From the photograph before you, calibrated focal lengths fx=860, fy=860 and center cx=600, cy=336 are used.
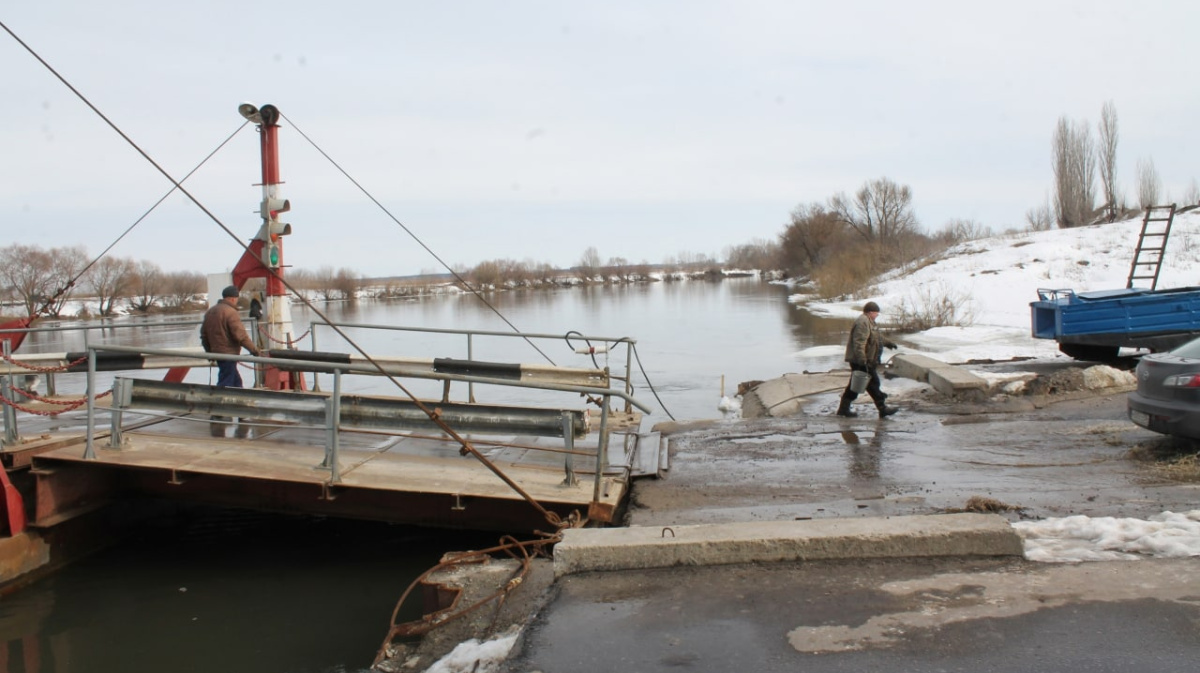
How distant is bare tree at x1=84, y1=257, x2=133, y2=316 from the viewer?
4772cm

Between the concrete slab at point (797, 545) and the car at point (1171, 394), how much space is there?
12.8ft

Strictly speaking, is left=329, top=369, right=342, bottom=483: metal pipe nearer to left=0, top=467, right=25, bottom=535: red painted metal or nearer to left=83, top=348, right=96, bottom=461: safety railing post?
left=83, top=348, right=96, bottom=461: safety railing post

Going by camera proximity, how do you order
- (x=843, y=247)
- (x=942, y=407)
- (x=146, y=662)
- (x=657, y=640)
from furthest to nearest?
1. (x=843, y=247)
2. (x=942, y=407)
3. (x=146, y=662)
4. (x=657, y=640)

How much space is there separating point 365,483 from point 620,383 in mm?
12248

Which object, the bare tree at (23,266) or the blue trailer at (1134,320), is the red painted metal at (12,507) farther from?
the bare tree at (23,266)

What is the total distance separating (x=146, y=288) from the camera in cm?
5500

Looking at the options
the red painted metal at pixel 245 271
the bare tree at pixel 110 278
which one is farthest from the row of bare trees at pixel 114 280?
the red painted metal at pixel 245 271

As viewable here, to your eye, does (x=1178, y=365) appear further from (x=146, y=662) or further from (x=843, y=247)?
(x=843, y=247)

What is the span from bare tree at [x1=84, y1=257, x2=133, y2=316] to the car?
48496 millimetres

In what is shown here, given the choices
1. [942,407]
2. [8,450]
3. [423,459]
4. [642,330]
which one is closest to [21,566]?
[8,450]

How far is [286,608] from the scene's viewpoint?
7.27 m

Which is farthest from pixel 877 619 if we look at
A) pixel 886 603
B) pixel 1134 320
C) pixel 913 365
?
pixel 1134 320

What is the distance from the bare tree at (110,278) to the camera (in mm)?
47719

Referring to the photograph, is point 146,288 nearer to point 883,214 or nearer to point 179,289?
point 179,289
